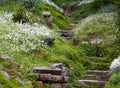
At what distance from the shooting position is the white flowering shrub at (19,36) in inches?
580

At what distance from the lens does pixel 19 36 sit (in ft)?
51.8

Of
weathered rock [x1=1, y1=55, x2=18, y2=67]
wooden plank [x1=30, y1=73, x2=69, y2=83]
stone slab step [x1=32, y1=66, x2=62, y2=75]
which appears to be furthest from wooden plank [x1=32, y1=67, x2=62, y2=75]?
weathered rock [x1=1, y1=55, x2=18, y2=67]

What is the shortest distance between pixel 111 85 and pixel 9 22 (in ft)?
21.3

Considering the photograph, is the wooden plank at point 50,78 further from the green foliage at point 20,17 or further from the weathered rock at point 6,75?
the green foliage at point 20,17

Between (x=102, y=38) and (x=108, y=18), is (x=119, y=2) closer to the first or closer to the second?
(x=102, y=38)

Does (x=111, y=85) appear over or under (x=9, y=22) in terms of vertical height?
under

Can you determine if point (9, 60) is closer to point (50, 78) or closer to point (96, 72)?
point (50, 78)

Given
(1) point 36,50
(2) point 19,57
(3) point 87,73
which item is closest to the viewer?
(2) point 19,57

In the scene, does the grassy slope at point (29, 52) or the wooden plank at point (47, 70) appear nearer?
the wooden plank at point (47, 70)

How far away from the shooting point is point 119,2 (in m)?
18.2

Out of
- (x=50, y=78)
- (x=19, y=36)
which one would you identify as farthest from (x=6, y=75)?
(x=19, y=36)

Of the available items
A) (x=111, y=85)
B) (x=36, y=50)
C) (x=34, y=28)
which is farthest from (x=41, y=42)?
(x=111, y=85)

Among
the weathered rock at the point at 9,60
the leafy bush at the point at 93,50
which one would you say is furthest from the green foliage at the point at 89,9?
the weathered rock at the point at 9,60

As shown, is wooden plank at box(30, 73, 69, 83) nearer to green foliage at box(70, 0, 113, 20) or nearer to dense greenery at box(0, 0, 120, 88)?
dense greenery at box(0, 0, 120, 88)
